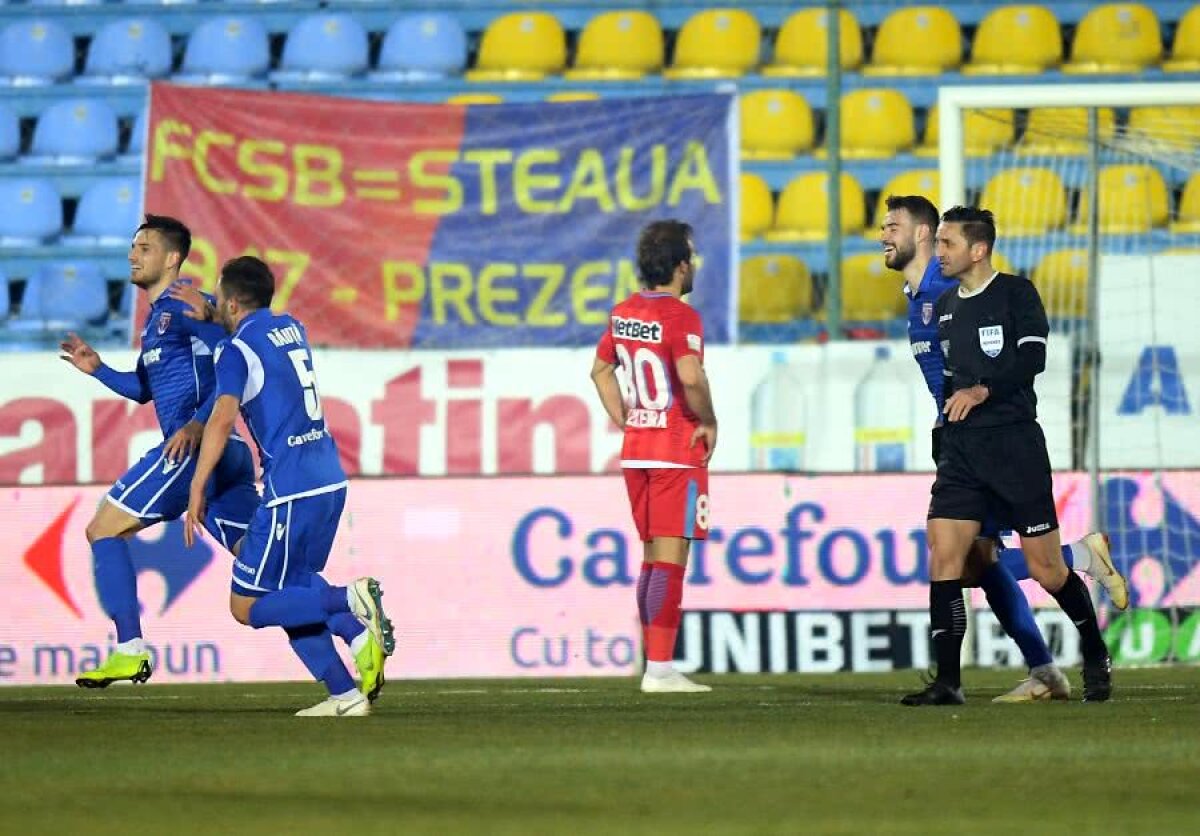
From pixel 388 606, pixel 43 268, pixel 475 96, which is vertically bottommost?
pixel 388 606

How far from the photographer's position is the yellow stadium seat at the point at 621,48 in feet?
60.0

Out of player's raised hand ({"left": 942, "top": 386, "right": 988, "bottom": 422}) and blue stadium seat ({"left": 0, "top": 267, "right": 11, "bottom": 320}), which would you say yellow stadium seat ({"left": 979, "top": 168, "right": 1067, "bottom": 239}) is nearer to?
player's raised hand ({"left": 942, "top": 386, "right": 988, "bottom": 422})

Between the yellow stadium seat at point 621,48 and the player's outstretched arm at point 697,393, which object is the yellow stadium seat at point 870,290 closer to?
the yellow stadium seat at point 621,48

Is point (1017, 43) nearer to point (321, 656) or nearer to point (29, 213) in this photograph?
point (29, 213)

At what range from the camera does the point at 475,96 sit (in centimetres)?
1775

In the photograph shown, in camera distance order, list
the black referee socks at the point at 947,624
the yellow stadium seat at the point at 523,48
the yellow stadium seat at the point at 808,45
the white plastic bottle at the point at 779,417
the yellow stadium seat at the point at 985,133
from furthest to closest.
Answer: the yellow stadium seat at the point at 523,48
the yellow stadium seat at the point at 808,45
the yellow stadium seat at the point at 985,133
the white plastic bottle at the point at 779,417
the black referee socks at the point at 947,624

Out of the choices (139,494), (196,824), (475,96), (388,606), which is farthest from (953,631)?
(475,96)

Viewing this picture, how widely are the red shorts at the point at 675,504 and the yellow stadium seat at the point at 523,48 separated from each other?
9.88 metres

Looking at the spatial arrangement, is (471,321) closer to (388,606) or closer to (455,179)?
(455,179)

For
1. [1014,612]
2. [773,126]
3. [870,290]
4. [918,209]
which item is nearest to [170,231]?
[918,209]

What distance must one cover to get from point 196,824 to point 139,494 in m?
4.46

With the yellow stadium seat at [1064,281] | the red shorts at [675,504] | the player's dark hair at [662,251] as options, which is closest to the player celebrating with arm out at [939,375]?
the player's dark hair at [662,251]

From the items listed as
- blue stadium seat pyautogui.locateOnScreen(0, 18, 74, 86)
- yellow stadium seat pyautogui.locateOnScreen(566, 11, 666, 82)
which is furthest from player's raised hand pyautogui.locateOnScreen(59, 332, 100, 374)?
blue stadium seat pyautogui.locateOnScreen(0, 18, 74, 86)

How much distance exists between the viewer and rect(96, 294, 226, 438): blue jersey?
874cm
